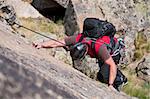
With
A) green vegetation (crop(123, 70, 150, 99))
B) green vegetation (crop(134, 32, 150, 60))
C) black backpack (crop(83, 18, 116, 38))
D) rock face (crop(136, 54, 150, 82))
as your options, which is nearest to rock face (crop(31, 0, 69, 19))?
green vegetation (crop(134, 32, 150, 60))

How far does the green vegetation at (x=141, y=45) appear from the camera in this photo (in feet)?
47.4

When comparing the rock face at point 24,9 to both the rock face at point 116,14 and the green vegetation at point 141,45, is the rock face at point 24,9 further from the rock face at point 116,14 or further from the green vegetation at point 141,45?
the green vegetation at point 141,45

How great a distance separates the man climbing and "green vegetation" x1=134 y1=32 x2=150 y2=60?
7108 millimetres

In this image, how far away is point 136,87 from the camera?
12.1m

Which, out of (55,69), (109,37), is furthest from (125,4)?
(55,69)

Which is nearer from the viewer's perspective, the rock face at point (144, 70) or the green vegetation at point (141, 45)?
the rock face at point (144, 70)

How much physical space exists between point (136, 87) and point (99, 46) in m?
5.81

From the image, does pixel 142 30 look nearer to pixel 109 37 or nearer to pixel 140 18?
pixel 140 18

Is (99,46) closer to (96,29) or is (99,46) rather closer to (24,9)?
(96,29)

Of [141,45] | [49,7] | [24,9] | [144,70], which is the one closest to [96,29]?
[144,70]

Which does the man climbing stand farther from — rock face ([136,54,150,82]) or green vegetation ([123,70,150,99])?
rock face ([136,54,150,82])

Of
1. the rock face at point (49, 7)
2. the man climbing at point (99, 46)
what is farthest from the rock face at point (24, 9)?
the man climbing at point (99, 46)

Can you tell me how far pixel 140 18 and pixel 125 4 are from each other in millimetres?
838

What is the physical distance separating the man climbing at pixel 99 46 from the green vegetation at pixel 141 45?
7108mm
